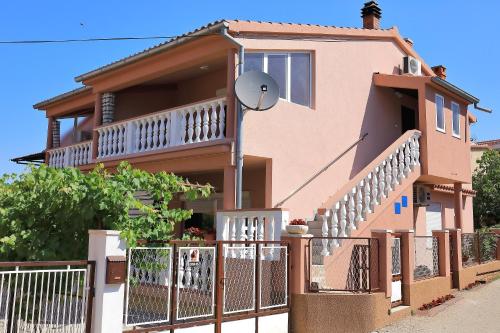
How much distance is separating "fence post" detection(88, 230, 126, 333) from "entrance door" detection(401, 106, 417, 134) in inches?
513

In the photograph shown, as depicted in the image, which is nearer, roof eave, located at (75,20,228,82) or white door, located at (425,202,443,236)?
roof eave, located at (75,20,228,82)

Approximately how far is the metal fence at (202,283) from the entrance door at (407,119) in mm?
10117

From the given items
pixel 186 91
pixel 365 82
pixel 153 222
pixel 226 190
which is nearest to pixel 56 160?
pixel 186 91

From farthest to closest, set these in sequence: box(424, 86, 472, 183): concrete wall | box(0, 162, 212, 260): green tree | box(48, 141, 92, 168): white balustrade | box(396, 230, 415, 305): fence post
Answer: box(48, 141, 92, 168): white balustrade, box(424, 86, 472, 183): concrete wall, box(396, 230, 415, 305): fence post, box(0, 162, 212, 260): green tree

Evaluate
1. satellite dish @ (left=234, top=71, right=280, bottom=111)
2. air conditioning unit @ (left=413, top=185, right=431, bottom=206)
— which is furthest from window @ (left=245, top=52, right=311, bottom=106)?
air conditioning unit @ (left=413, top=185, right=431, bottom=206)

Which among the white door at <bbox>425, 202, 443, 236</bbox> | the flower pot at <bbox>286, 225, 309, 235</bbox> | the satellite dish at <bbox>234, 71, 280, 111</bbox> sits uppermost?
the satellite dish at <bbox>234, 71, 280, 111</bbox>

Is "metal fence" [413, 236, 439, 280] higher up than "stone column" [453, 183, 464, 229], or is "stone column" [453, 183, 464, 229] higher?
"stone column" [453, 183, 464, 229]

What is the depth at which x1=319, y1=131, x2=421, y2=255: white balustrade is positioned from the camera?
10258 millimetres

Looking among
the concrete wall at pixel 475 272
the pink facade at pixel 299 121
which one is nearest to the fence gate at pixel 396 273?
the pink facade at pixel 299 121

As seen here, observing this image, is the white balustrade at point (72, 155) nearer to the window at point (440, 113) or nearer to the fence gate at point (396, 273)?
the fence gate at point (396, 273)

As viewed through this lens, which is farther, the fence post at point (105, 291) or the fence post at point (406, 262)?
the fence post at point (406, 262)

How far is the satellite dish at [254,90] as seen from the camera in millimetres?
10435

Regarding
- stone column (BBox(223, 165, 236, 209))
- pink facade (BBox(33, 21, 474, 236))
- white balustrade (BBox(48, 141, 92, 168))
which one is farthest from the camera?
white balustrade (BBox(48, 141, 92, 168))

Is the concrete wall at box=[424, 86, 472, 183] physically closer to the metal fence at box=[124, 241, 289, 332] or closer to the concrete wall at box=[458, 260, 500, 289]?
the concrete wall at box=[458, 260, 500, 289]
